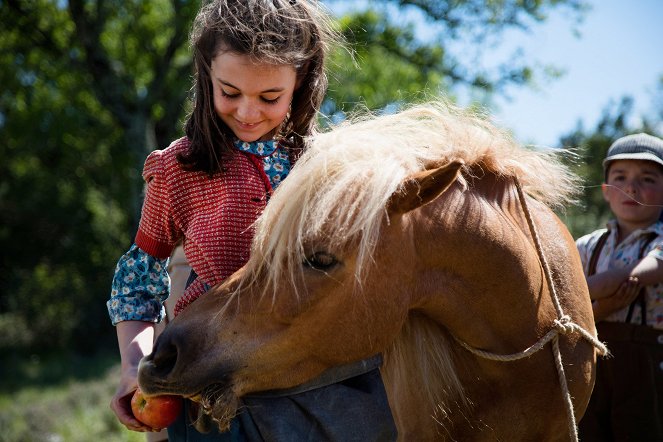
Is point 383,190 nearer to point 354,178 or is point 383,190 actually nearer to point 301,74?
point 354,178

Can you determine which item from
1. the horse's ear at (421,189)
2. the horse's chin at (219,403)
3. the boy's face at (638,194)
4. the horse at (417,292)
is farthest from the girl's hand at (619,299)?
the horse's chin at (219,403)

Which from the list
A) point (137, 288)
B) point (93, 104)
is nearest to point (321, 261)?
point (137, 288)

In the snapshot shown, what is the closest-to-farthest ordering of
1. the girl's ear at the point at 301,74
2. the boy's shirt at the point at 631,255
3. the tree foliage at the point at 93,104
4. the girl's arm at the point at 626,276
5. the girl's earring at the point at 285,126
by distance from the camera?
the girl's ear at the point at 301,74
the girl's earring at the point at 285,126
the girl's arm at the point at 626,276
the boy's shirt at the point at 631,255
the tree foliage at the point at 93,104

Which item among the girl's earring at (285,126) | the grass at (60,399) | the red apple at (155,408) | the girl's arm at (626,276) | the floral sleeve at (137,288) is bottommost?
the grass at (60,399)

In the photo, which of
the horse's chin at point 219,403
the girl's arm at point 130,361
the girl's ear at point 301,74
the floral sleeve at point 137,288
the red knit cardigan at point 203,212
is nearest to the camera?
the horse's chin at point 219,403

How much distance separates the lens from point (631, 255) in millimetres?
3164

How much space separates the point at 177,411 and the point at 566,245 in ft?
4.67

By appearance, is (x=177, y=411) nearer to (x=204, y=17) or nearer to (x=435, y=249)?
(x=435, y=249)

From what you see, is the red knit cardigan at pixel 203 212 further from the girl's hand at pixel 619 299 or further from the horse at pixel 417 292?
the girl's hand at pixel 619 299

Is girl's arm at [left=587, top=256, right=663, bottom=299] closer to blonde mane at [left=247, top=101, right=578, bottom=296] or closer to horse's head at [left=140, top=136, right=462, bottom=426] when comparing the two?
blonde mane at [left=247, top=101, right=578, bottom=296]

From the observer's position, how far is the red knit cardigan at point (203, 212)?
2.16m

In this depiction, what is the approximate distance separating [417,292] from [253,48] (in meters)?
0.89

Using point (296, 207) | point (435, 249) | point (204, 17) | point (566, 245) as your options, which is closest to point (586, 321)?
point (566, 245)

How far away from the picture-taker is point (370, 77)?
11.6 metres
